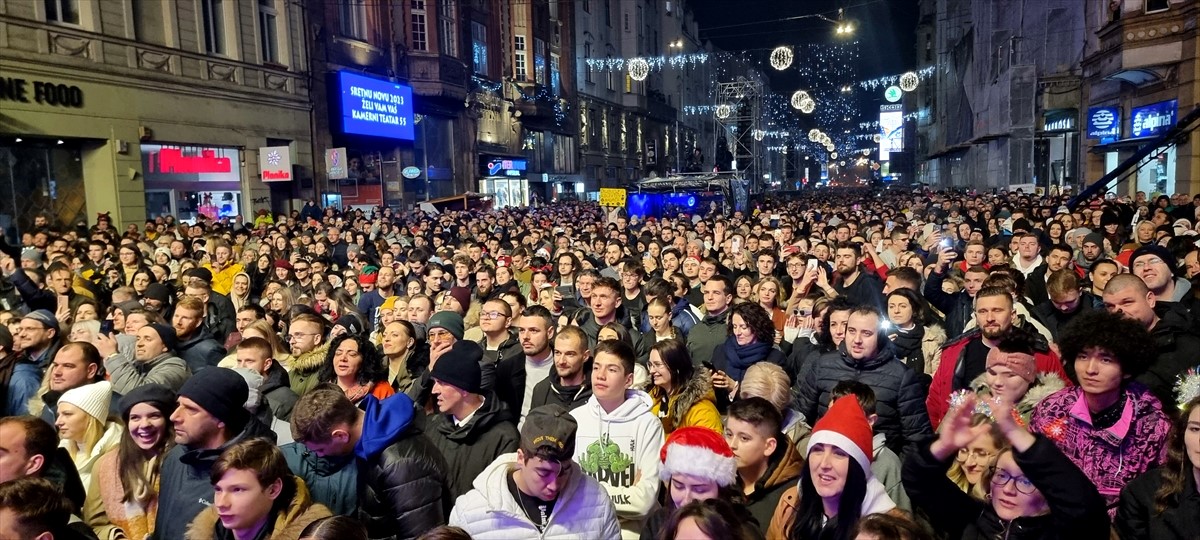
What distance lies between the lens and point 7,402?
247 inches

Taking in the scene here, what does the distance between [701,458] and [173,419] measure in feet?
8.77

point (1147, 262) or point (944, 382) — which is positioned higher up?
point (1147, 262)

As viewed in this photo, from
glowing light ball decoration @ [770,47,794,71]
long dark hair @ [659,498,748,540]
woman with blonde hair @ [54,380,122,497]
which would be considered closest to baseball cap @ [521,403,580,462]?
long dark hair @ [659,498,748,540]

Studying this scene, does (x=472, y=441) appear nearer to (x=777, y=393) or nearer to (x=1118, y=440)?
(x=777, y=393)

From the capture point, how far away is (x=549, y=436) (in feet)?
11.3

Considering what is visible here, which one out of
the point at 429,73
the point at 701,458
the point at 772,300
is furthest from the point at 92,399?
the point at 429,73

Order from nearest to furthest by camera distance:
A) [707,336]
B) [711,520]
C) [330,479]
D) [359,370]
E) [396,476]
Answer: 1. [711,520]
2. [396,476]
3. [330,479]
4. [359,370]
5. [707,336]

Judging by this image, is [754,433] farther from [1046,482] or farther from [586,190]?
[586,190]

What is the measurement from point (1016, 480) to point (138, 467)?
14.0ft

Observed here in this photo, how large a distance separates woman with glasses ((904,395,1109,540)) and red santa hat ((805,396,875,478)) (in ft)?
0.66

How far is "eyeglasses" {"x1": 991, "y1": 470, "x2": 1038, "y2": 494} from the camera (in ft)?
10.2

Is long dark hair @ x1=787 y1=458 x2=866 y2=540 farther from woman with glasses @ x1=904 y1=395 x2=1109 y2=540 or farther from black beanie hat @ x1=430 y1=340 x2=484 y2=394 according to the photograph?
black beanie hat @ x1=430 y1=340 x2=484 y2=394

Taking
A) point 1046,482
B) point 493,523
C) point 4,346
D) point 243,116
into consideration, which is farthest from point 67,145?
point 1046,482

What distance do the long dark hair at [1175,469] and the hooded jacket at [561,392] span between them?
3021 mm
